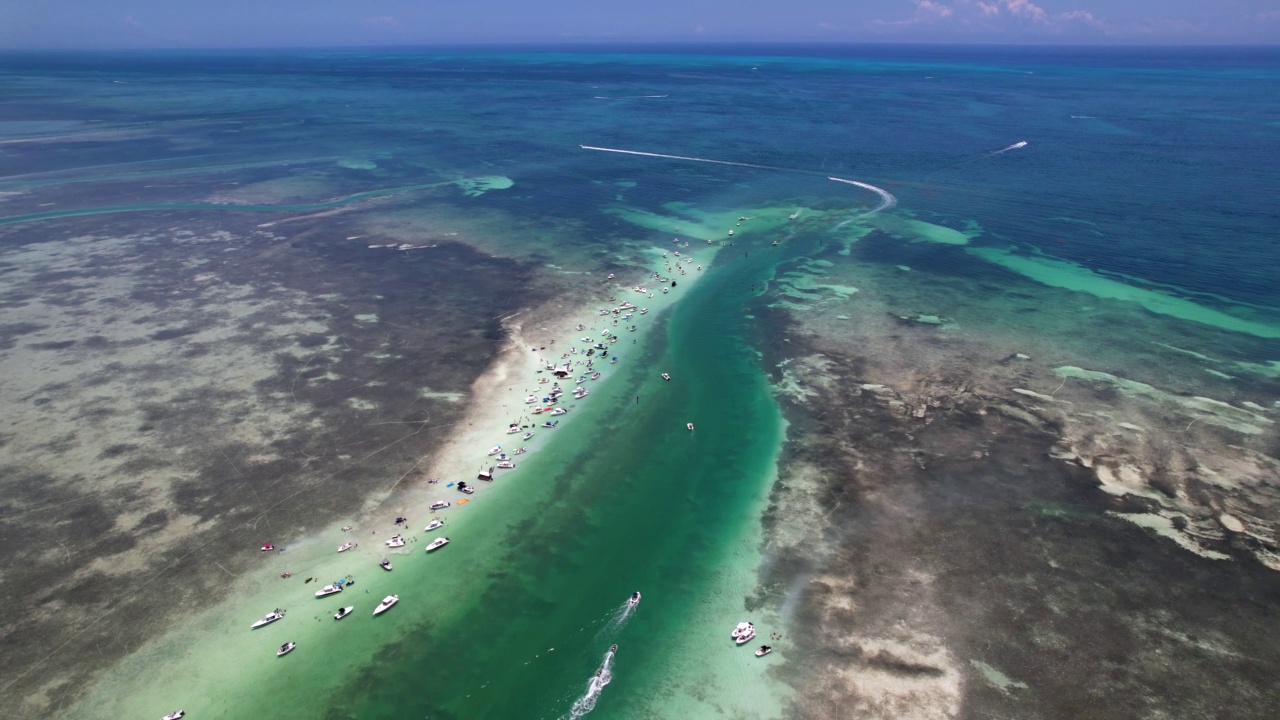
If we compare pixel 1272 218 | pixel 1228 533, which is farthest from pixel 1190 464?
pixel 1272 218

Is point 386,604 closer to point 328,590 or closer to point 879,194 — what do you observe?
point 328,590

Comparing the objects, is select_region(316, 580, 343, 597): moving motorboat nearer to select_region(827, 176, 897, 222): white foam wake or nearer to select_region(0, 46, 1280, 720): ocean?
select_region(0, 46, 1280, 720): ocean

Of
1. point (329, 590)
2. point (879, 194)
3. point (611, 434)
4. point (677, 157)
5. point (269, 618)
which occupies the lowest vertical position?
→ point (269, 618)

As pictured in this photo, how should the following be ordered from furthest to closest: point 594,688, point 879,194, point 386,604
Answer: point 879,194, point 386,604, point 594,688

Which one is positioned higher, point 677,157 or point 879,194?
point 677,157

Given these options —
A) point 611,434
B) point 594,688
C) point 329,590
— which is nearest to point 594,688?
point 594,688

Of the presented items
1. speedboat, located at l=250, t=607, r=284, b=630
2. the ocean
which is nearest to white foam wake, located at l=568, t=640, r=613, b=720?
the ocean

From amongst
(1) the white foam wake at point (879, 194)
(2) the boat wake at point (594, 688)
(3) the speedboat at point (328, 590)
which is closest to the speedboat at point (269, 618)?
(3) the speedboat at point (328, 590)

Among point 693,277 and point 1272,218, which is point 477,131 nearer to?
point 693,277
